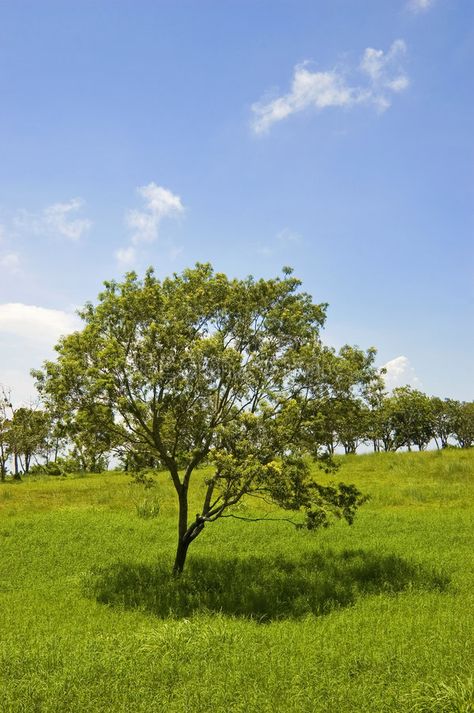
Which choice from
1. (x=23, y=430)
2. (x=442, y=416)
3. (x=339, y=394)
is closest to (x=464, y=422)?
(x=442, y=416)

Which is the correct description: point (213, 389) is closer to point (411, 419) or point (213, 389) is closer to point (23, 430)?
A: point (23, 430)

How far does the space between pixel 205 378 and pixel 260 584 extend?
305 inches

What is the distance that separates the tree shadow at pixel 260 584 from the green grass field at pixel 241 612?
7 centimetres

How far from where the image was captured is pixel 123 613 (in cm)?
1548

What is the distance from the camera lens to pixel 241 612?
51.8 feet

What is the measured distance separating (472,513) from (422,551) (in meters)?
7.13

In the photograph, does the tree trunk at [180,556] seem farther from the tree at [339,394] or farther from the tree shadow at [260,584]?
the tree at [339,394]

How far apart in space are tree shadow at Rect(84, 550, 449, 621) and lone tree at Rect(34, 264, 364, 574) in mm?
1439

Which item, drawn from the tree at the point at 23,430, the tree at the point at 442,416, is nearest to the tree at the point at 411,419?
the tree at the point at 442,416

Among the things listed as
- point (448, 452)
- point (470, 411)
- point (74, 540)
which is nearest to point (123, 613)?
point (74, 540)

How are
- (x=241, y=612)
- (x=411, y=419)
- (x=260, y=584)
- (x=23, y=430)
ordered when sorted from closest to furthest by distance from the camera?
(x=241, y=612) < (x=260, y=584) < (x=23, y=430) < (x=411, y=419)

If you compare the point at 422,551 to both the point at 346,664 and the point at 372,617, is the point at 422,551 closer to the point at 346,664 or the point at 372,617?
the point at 372,617

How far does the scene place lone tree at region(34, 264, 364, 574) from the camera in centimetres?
1647

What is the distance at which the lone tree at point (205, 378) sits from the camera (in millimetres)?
16469
